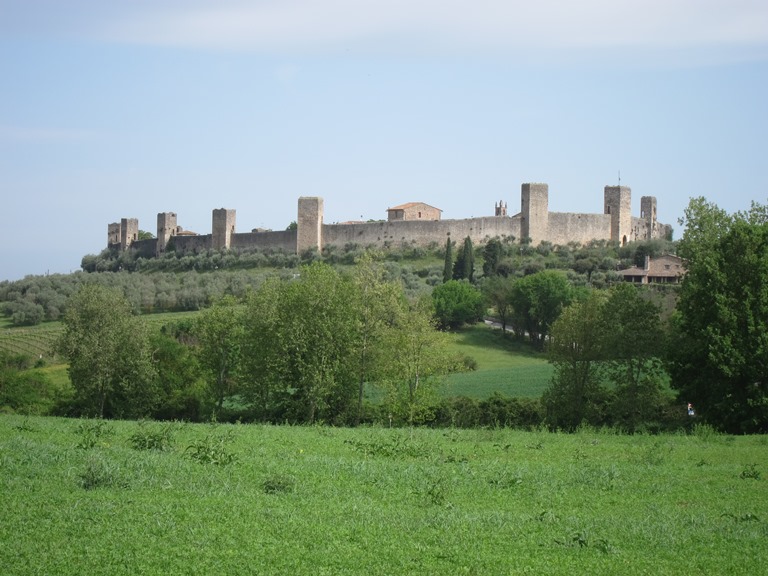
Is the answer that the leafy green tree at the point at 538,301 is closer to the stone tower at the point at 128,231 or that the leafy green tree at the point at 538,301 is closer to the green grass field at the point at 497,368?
the green grass field at the point at 497,368

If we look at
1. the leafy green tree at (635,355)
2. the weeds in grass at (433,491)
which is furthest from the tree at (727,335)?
the weeds in grass at (433,491)

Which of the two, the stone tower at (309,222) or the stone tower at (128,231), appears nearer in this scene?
the stone tower at (309,222)

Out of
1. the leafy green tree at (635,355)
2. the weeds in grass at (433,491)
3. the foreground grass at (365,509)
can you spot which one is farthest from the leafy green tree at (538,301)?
the weeds in grass at (433,491)

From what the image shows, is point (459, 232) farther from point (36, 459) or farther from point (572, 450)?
point (36, 459)

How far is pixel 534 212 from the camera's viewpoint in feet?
266

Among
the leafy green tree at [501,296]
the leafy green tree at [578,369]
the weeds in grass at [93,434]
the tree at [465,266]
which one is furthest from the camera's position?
the tree at [465,266]

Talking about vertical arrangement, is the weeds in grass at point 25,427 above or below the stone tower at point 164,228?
below

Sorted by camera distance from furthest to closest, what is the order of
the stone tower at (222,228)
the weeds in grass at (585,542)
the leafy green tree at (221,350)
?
the stone tower at (222,228) < the leafy green tree at (221,350) < the weeds in grass at (585,542)

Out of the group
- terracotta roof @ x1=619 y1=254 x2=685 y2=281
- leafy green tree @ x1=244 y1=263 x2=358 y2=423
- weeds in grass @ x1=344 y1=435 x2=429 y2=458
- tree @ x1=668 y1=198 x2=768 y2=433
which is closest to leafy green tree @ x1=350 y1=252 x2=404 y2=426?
leafy green tree @ x1=244 y1=263 x2=358 y2=423

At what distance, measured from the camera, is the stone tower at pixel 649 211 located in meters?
90.2

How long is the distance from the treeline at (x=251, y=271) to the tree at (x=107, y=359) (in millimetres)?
27722

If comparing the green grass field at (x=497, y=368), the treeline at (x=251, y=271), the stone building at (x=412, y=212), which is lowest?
the green grass field at (x=497, y=368)

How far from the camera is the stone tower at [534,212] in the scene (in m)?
80.9

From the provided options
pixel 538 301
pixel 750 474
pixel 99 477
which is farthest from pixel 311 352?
pixel 538 301
